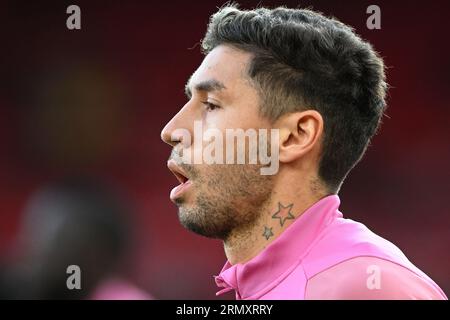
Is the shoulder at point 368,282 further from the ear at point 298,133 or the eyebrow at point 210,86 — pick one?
the eyebrow at point 210,86

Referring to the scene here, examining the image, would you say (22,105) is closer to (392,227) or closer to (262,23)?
(392,227)

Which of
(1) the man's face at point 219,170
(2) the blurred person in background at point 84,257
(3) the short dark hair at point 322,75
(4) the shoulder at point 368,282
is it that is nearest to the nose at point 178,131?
(1) the man's face at point 219,170

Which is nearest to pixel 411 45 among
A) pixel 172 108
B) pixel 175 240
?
pixel 172 108

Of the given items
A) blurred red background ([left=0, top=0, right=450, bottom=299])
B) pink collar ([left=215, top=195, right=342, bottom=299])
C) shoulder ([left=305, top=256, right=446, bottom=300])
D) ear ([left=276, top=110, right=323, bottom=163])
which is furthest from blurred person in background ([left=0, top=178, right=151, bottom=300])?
blurred red background ([left=0, top=0, right=450, bottom=299])

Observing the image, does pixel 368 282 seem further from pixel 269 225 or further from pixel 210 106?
pixel 210 106

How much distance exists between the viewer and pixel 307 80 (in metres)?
2.04

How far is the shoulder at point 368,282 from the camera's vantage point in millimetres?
1639

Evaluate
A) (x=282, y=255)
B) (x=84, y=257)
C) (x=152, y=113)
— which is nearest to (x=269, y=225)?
(x=282, y=255)

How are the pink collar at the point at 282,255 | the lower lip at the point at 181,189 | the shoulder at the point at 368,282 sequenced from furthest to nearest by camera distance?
1. the lower lip at the point at 181,189
2. the pink collar at the point at 282,255
3. the shoulder at the point at 368,282

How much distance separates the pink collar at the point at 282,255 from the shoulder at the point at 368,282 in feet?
0.49

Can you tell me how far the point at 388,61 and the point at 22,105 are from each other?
10.4ft

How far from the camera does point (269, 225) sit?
76.6 inches
